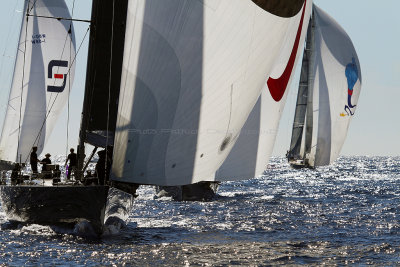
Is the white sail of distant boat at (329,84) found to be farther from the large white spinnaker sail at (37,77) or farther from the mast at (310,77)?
the large white spinnaker sail at (37,77)

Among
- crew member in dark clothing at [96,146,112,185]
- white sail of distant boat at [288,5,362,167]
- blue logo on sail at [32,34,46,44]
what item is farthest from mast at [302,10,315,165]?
crew member in dark clothing at [96,146,112,185]

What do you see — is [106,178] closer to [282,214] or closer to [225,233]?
[225,233]

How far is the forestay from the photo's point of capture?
4388cm

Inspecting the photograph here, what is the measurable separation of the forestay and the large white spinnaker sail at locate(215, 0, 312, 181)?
82.2 feet

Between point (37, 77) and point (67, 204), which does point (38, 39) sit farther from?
point (67, 204)

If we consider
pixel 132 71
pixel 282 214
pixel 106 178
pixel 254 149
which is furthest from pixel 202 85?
pixel 282 214

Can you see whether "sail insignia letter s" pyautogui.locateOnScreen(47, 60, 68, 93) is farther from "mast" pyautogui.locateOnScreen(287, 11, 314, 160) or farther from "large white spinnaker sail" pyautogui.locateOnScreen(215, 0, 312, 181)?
"mast" pyautogui.locateOnScreen(287, 11, 314, 160)

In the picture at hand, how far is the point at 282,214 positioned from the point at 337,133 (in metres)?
22.5

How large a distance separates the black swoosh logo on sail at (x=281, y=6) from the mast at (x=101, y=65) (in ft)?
13.5

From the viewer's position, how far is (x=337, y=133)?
149ft

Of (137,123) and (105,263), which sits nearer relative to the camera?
(105,263)

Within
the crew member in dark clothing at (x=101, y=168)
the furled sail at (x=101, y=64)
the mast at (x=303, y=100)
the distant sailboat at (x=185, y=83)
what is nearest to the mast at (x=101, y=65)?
the furled sail at (x=101, y=64)

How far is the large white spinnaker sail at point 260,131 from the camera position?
18.7 meters

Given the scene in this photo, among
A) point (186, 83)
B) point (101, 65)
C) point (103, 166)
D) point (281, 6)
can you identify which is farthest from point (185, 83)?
point (101, 65)
